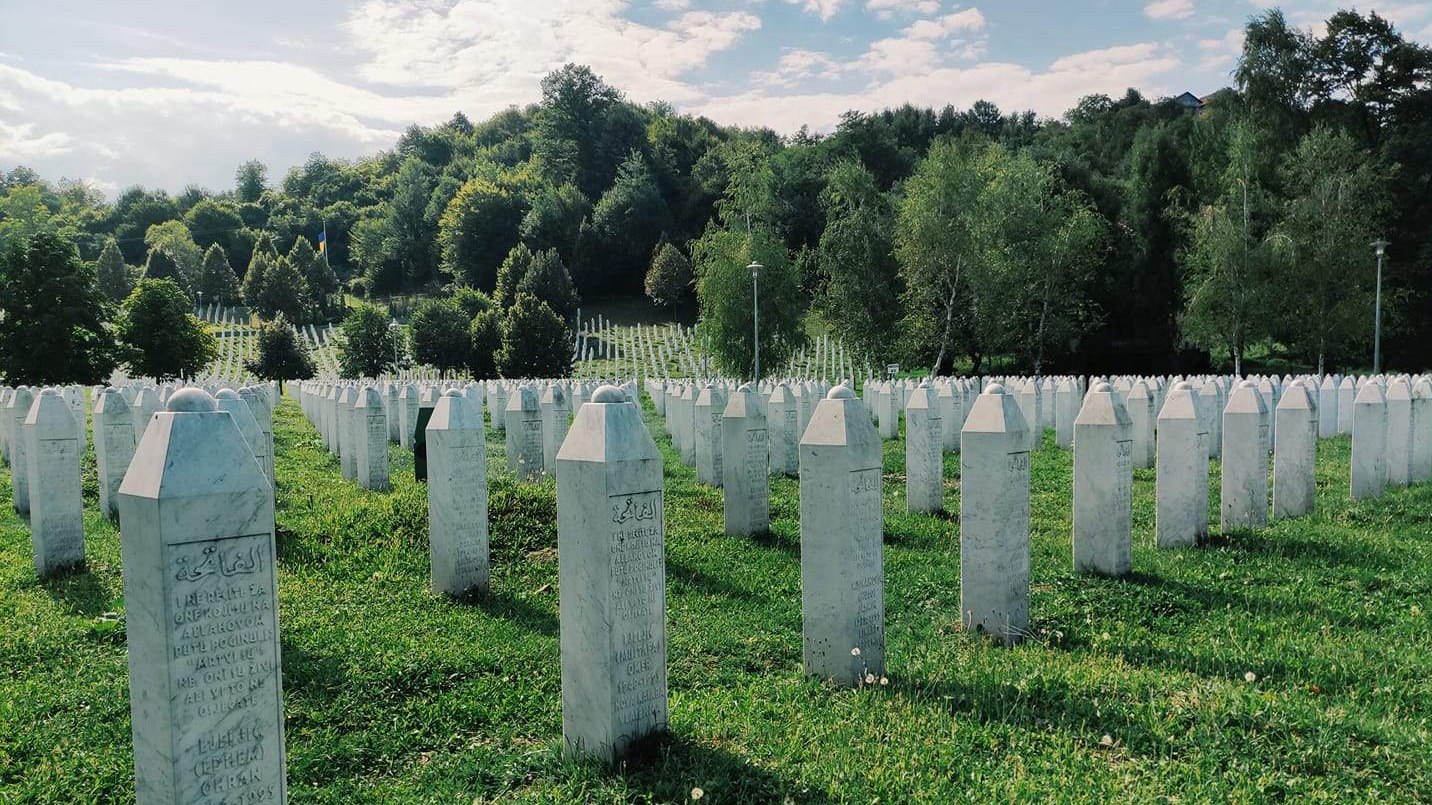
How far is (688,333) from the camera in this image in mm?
68312

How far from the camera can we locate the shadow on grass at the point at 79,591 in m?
7.42

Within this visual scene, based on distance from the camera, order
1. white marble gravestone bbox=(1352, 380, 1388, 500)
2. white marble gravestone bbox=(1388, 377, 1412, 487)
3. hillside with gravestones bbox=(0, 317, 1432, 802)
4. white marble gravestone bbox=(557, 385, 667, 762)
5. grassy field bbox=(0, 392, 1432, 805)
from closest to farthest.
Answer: hillside with gravestones bbox=(0, 317, 1432, 802)
grassy field bbox=(0, 392, 1432, 805)
white marble gravestone bbox=(557, 385, 667, 762)
white marble gravestone bbox=(1352, 380, 1388, 500)
white marble gravestone bbox=(1388, 377, 1412, 487)

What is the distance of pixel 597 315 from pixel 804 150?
24.2m

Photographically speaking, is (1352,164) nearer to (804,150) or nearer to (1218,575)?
(1218,575)

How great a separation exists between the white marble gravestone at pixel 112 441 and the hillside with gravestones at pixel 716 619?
0.04 m

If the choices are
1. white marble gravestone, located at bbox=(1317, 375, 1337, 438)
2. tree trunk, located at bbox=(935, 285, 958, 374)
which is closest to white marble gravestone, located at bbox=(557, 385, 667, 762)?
white marble gravestone, located at bbox=(1317, 375, 1337, 438)

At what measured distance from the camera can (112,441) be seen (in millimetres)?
10703

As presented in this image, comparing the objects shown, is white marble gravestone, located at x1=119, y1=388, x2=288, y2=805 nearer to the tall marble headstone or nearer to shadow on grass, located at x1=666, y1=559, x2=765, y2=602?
shadow on grass, located at x1=666, y1=559, x2=765, y2=602

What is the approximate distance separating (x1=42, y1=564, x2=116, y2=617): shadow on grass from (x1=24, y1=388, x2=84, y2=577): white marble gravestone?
0.11m

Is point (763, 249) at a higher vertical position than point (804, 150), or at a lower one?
lower

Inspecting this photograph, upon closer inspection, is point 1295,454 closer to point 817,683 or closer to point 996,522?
point 996,522

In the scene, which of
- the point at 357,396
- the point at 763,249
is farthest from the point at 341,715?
the point at 763,249

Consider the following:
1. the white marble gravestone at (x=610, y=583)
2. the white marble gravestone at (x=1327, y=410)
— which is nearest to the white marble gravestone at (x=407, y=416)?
the white marble gravestone at (x=610, y=583)

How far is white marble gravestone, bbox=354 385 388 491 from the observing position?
1330 cm
